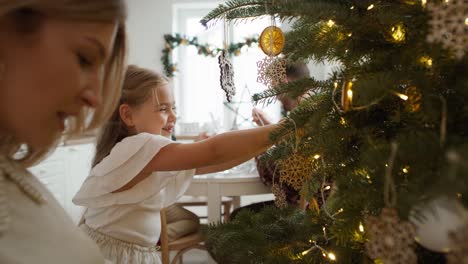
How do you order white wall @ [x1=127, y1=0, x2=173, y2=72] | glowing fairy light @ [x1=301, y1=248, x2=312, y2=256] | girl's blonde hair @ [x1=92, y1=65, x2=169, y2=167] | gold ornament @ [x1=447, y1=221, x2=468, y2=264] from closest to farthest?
gold ornament @ [x1=447, y1=221, x2=468, y2=264] < glowing fairy light @ [x1=301, y1=248, x2=312, y2=256] < girl's blonde hair @ [x1=92, y1=65, x2=169, y2=167] < white wall @ [x1=127, y1=0, x2=173, y2=72]

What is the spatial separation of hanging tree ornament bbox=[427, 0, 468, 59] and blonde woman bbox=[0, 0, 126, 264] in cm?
40

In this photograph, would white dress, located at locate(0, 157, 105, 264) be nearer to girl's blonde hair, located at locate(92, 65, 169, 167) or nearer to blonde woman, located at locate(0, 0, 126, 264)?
blonde woman, located at locate(0, 0, 126, 264)

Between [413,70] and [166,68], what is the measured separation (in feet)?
13.1

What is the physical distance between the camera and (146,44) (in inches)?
175

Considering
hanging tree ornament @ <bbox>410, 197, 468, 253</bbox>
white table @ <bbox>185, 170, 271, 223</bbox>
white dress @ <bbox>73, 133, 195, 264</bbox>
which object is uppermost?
hanging tree ornament @ <bbox>410, 197, 468, 253</bbox>

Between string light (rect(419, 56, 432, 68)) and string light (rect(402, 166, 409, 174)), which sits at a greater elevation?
string light (rect(419, 56, 432, 68))

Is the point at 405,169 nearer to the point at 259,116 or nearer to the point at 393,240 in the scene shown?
the point at 393,240

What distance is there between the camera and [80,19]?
550mm

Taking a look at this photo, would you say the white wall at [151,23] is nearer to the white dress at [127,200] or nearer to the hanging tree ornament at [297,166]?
the white dress at [127,200]

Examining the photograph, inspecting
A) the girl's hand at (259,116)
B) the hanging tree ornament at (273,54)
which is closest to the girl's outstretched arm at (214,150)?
the hanging tree ornament at (273,54)

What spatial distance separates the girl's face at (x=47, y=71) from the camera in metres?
0.53

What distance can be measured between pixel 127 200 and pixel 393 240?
2.92 ft

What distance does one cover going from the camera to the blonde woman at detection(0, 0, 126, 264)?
53 cm

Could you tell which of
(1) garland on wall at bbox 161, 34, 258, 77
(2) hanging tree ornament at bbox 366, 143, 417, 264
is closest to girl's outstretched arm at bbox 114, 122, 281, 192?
(2) hanging tree ornament at bbox 366, 143, 417, 264
